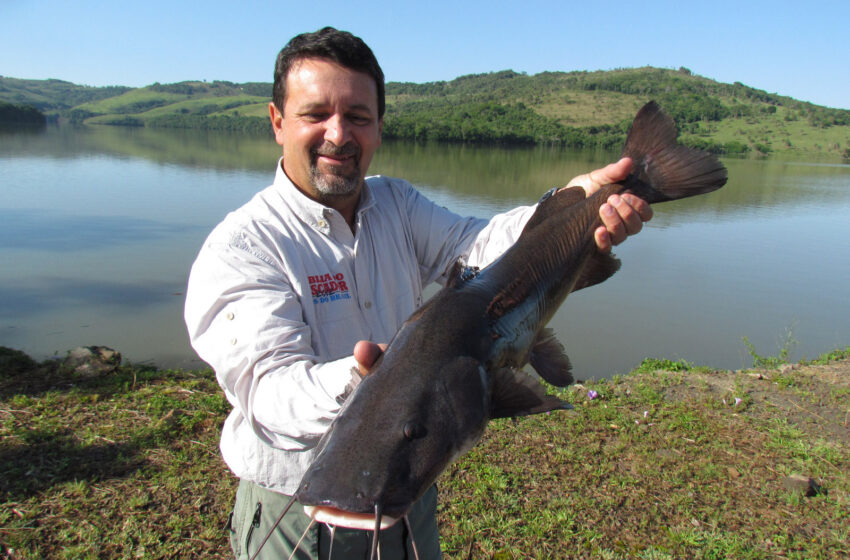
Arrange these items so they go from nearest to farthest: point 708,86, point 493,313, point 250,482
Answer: point 493,313 → point 250,482 → point 708,86

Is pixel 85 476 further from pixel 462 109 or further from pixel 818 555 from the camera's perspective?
pixel 462 109

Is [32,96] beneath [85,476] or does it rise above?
above

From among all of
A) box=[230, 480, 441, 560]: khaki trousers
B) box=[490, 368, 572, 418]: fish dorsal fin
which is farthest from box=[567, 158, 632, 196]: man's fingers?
box=[230, 480, 441, 560]: khaki trousers

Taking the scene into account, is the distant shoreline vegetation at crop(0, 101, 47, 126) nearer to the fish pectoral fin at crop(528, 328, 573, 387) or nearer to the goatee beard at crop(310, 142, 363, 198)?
the goatee beard at crop(310, 142, 363, 198)

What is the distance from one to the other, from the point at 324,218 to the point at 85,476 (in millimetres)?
3401

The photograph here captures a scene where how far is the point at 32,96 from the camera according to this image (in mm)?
163750

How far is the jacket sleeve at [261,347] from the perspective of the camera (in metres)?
1.62

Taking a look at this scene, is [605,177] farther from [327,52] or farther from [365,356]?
[365,356]

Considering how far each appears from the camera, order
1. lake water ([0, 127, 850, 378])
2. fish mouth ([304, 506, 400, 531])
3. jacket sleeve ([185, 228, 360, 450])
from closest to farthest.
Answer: fish mouth ([304, 506, 400, 531]) → jacket sleeve ([185, 228, 360, 450]) → lake water ([0, 127, 850, 378])

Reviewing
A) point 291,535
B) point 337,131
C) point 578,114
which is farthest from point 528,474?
point 578,114

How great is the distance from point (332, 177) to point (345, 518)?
5.46ft

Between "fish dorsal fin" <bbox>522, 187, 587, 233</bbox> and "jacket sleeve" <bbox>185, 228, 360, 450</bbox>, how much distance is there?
1.30 metres

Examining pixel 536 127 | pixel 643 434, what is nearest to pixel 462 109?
pixel 536 127

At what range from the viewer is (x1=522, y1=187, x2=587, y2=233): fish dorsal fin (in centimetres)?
270
